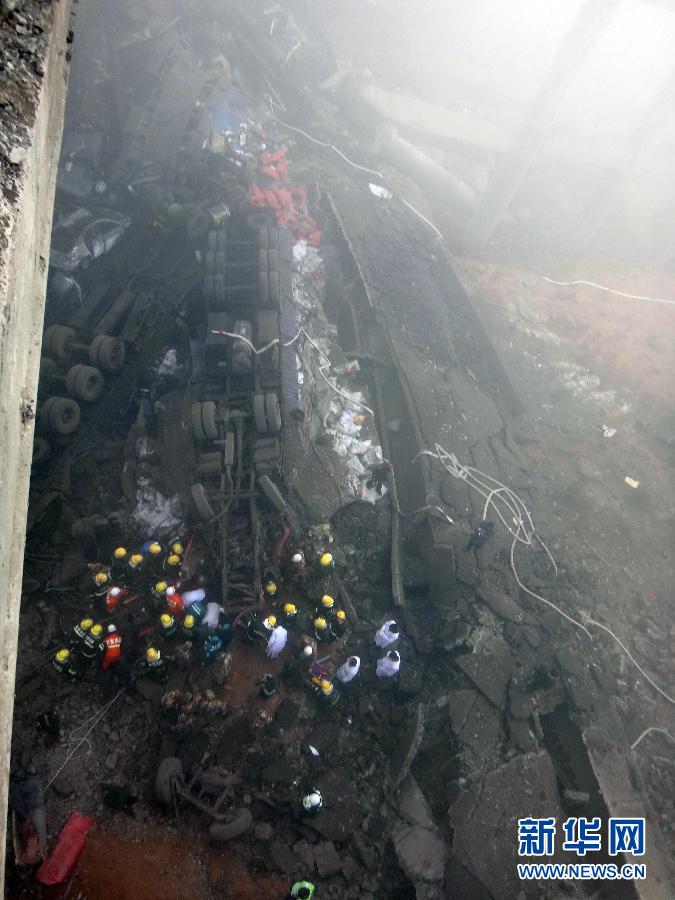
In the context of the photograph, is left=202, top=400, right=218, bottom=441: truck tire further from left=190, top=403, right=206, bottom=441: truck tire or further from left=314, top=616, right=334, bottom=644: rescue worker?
left=314, top=616, right=334, bottom=644: rescue worker

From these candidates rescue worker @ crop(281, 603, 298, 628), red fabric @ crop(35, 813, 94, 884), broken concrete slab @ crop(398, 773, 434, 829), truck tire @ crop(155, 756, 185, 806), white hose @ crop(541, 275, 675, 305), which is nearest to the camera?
red fabric @ crop(35, 813, 94, 884)

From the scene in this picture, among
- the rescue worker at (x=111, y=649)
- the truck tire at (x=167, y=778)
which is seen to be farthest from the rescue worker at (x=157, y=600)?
the truck tire at (x=167, y=778)

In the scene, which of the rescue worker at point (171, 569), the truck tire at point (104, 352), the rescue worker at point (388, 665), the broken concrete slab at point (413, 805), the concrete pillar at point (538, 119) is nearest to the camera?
the broken concrete slab at point (413, 805)

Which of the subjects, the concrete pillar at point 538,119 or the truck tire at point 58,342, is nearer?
the truck tire at point 58,342

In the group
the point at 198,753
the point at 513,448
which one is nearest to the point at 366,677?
the point at 198,753

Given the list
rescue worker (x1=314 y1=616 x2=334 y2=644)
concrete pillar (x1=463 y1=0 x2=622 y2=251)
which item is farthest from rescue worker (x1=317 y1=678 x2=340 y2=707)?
Result: concrete pillar (x1=463 y1=0 x2=622 y2=251)

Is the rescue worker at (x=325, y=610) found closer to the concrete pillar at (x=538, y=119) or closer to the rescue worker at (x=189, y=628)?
the rescue worker at (x=189, y=628)

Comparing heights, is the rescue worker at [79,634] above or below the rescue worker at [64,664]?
above
